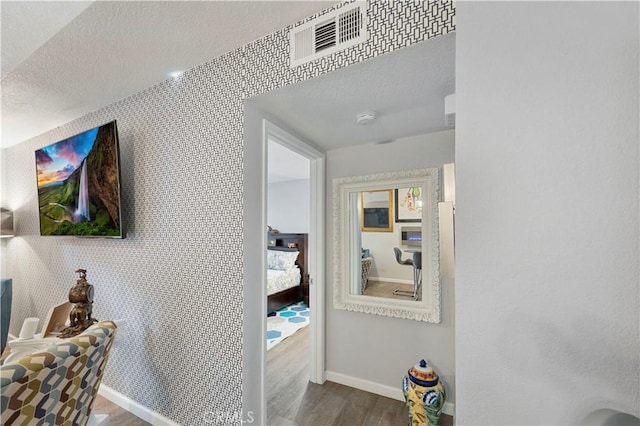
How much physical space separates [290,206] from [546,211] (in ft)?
17.0

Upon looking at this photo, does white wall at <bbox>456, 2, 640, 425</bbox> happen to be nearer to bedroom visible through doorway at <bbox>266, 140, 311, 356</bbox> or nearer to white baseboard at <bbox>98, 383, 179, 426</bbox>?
white baseboard at <bbox>98, 383, 179, 426</bbox>

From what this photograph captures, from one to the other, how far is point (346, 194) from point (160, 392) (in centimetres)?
204

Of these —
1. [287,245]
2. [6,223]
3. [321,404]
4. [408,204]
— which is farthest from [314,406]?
[6,223]

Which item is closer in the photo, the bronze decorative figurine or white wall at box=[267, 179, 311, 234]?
the bronze decorative figurine

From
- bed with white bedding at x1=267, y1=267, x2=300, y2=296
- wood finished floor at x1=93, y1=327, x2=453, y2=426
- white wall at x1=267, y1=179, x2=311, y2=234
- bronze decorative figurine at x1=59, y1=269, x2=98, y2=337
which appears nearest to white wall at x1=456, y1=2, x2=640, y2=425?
wood finished floor at x1=93, y1=327, x2=453, y2=426

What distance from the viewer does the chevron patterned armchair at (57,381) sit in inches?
29.5

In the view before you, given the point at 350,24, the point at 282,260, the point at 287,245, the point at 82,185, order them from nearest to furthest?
1. the point at 350,24
2. the point at 82,185
3. the point at 282,260
4. the point at 287,245

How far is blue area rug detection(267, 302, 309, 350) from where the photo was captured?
3.21 meters

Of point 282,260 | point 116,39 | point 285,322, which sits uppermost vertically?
point 116,39

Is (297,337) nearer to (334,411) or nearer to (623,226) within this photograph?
(334,411)

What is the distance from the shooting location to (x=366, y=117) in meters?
1.64

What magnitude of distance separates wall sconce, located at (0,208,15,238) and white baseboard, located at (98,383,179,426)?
7.75 feet

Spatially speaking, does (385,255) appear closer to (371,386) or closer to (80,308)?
(371,386)

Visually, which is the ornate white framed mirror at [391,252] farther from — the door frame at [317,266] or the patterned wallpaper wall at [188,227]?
the patterned wallpaper wall at [188,227]
